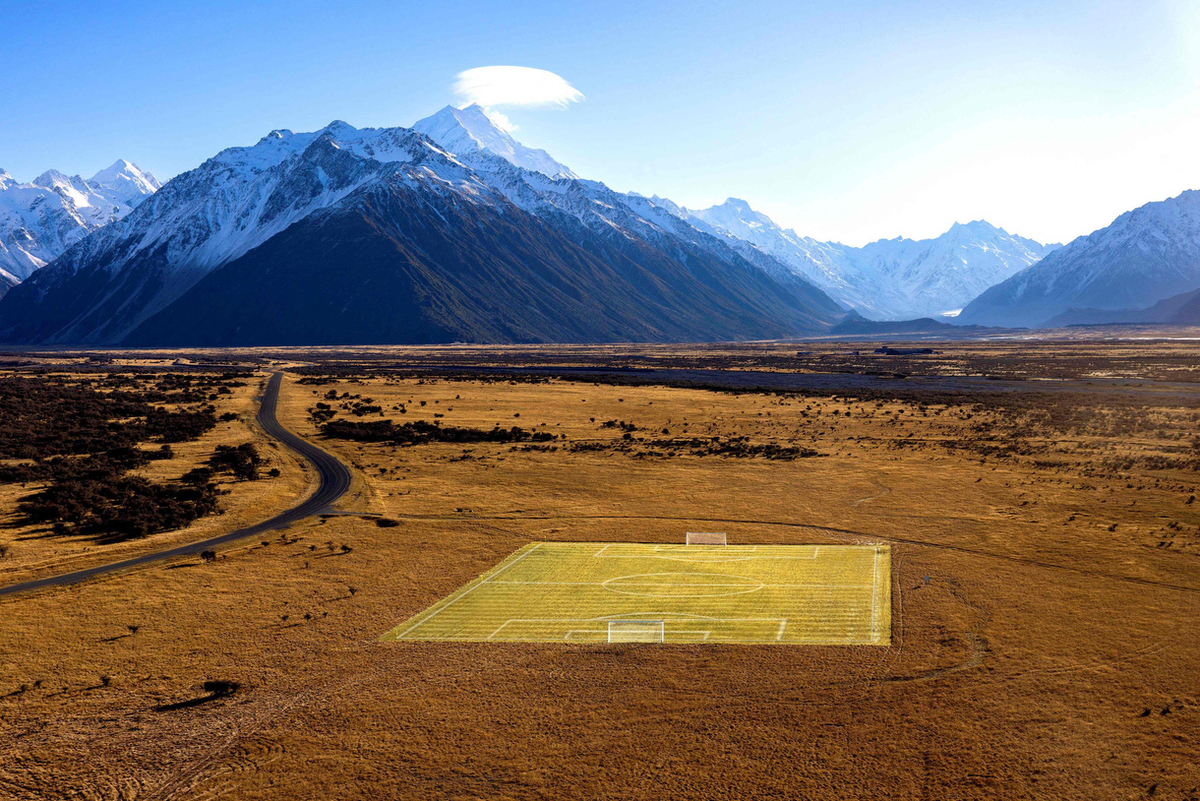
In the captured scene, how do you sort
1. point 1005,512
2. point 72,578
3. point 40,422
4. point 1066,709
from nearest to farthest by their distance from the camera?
point 1066,709 → point 72,578 → point 1005,512 → point 40,422

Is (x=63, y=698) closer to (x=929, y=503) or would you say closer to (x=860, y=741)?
(x=860, y=741)

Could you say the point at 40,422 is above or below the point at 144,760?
above

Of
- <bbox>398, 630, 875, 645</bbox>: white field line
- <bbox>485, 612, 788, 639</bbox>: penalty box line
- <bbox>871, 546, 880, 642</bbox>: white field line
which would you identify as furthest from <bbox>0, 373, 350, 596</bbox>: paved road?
<bbox>871, 546, 880, 642</bbox>: white field line

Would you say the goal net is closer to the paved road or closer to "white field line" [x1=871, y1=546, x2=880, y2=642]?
"white field line" [x1=871, y1=546, x2=880, y2=642]

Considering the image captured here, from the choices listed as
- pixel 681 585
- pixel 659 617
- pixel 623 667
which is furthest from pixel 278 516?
pixel 623 667

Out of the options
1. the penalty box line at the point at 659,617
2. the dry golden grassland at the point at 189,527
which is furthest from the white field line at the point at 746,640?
the dry golden grassland at the point at 189,527

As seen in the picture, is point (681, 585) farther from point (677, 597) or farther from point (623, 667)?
point (623, 667)

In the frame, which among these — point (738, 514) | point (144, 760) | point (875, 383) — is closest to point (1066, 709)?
point (738, 514)
